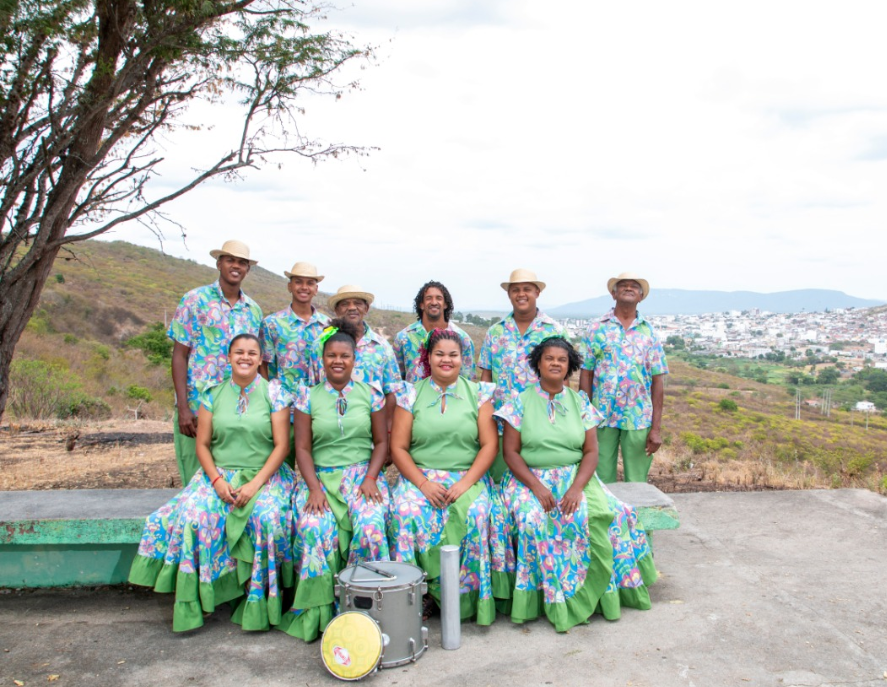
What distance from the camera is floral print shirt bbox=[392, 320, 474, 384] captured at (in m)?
5.21

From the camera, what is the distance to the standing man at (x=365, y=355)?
4832mm

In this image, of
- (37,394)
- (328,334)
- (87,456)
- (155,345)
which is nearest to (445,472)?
(328,334)

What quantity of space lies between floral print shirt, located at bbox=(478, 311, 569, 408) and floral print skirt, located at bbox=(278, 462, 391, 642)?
121cm

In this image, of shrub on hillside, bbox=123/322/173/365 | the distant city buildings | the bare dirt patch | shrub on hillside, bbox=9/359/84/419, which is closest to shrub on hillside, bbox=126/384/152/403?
shrub on hillside, bbox=9/359/84/419

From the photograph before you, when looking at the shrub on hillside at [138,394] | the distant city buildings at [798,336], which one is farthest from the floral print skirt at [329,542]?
the distant city buildings at [798,336]

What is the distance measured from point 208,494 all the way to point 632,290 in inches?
119

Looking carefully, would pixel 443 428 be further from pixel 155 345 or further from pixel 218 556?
pixel 155 345

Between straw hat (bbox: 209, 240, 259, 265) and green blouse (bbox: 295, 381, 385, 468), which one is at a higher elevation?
straw hat (bbox: 209, 240, 259, 265)

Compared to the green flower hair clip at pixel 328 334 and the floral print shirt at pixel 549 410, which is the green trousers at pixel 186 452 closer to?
the green flower hair clip at pixel 328 334

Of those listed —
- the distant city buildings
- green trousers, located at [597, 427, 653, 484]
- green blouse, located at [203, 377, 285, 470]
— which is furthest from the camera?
the distant city buildings

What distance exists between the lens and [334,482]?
435 cm

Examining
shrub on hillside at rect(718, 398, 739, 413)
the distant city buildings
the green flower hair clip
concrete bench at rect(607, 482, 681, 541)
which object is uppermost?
the distant city buildings

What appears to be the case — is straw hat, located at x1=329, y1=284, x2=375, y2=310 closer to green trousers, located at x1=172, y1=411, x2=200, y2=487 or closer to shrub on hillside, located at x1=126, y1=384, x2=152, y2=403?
green trousers, located at x1=172, y1=411, x2=200, y2=487

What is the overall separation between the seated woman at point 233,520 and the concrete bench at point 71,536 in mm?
371
